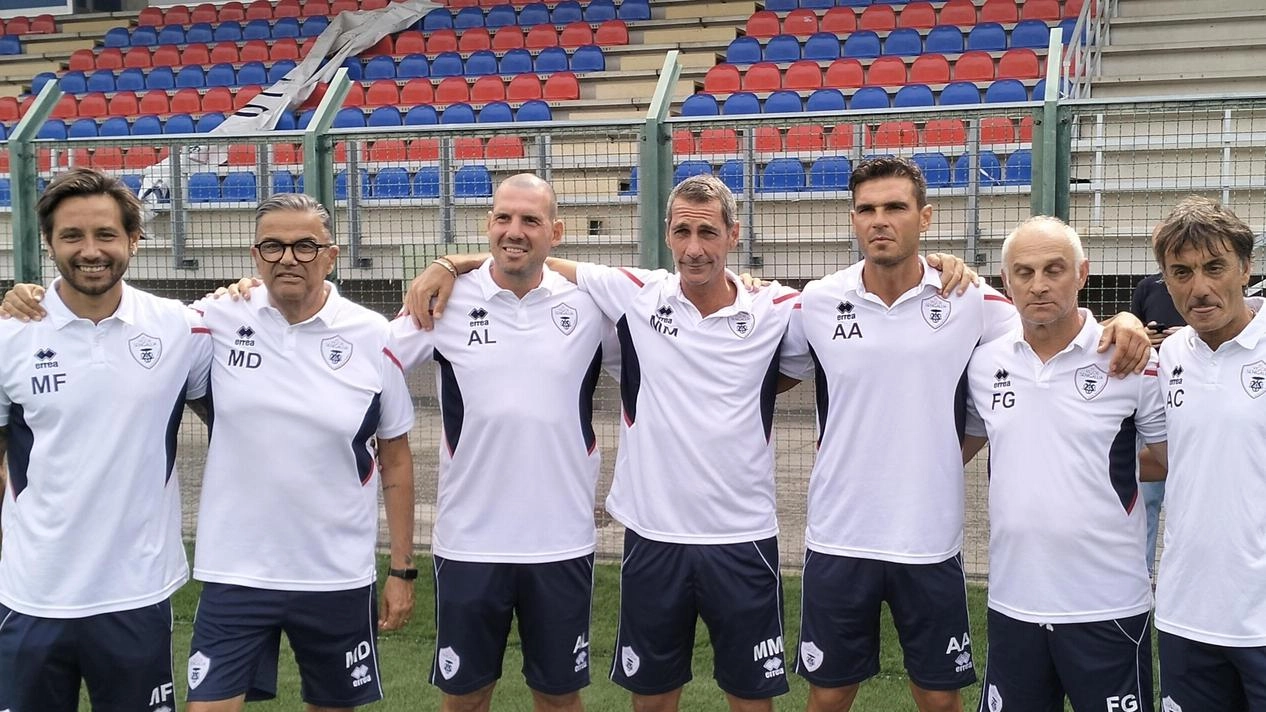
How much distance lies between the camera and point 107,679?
10.1ft

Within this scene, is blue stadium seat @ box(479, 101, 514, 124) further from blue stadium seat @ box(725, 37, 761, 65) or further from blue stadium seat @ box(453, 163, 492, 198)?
blue stadium seat @ box(453, 163, 492, 198)

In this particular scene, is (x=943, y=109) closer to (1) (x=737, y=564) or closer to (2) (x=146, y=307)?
(1) (x=737, y=564)

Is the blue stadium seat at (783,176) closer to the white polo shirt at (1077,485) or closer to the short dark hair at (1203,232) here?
the white polo shirt at (1077,485)

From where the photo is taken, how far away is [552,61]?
15.6m

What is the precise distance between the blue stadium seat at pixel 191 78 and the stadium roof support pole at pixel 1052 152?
15.1m

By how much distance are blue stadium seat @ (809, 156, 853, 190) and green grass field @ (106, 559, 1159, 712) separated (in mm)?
2826

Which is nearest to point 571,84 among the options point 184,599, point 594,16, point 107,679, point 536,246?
point 594,16

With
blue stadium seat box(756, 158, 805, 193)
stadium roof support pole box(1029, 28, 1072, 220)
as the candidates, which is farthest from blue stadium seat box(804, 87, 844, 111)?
stadium roof support pole box(1029, 28, 1072, 220)

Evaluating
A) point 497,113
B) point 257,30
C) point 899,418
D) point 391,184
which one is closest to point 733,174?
point 391,184

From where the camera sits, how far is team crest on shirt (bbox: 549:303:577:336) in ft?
12.2

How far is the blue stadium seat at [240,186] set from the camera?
7.43m

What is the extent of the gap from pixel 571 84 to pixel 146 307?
1158 cm

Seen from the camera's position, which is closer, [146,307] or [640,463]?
[146,307]

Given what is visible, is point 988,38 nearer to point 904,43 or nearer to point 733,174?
point 904,43
